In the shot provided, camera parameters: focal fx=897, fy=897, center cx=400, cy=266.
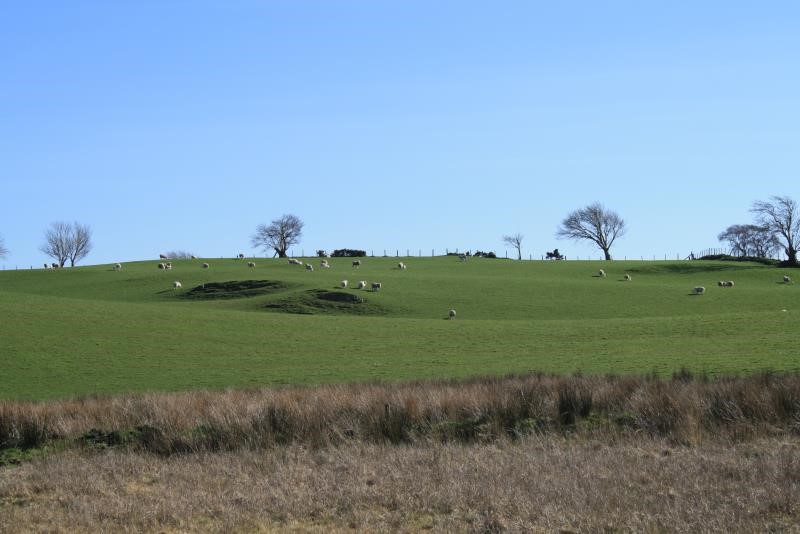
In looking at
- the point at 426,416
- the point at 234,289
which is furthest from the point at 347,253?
the point at 426,416

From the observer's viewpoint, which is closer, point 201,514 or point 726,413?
point 201,514

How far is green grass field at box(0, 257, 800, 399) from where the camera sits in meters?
34.1

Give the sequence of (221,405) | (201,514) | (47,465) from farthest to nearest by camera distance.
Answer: (221,405) < (47,465) < (201,514)

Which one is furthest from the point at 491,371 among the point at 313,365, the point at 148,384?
the point at 148,384

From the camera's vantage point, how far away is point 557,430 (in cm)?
1880

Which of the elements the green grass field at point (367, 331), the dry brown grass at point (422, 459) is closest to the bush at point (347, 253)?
the green grass field at point (367, 331)

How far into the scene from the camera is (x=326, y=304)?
6719 centimetres

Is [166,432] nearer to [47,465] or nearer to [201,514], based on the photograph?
[47,465]

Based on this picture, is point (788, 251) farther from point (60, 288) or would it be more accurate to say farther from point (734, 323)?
point (60, 288)

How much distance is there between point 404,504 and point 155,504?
3.86 m

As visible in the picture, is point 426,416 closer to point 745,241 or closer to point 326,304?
point 326,304

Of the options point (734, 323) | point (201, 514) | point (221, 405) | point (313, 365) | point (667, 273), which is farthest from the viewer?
point (667, 273)

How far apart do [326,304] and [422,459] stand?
51.1 metres

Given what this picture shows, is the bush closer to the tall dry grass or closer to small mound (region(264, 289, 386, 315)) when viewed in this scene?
small mound (region(264, 289, 386, 315))
